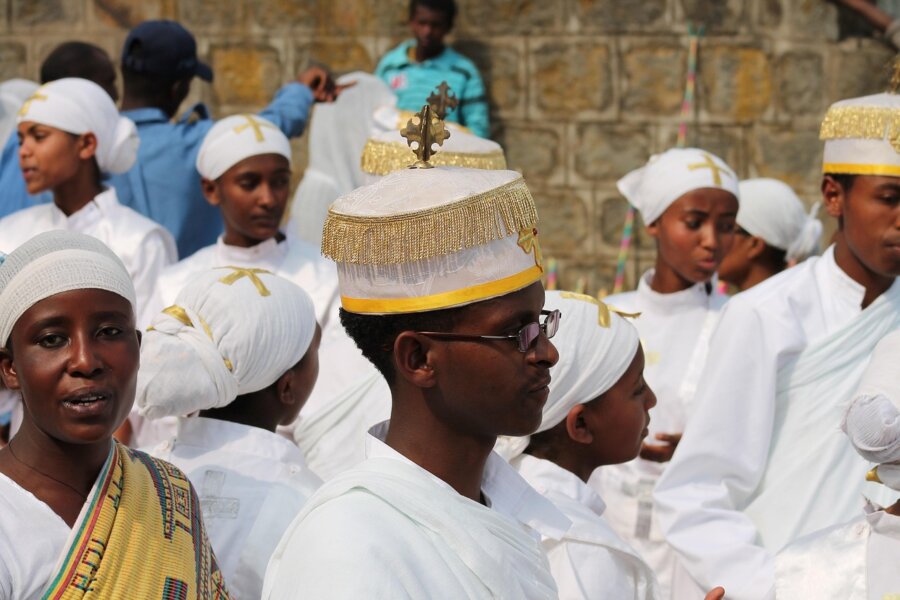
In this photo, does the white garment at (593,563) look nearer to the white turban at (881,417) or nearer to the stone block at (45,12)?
the white turban at (881,417)

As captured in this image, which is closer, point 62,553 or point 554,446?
point 62,553

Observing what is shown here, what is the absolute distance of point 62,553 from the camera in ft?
9.84

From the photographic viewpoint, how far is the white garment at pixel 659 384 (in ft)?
17.5

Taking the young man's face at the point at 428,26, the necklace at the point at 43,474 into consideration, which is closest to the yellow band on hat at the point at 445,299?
the necklace at the point at 43,474

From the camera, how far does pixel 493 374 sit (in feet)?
8.43

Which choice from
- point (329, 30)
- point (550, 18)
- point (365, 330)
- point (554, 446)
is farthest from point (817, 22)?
point (365, 330)

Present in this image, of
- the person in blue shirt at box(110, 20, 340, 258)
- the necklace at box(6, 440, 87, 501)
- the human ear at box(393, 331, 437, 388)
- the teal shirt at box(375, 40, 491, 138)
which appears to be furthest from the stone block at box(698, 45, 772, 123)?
the human ear at box(393, 331, 437, 388)

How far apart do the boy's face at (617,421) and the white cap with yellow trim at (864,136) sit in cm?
134

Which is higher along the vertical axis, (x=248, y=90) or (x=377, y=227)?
(x=377, y=227)

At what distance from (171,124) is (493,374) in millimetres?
4832

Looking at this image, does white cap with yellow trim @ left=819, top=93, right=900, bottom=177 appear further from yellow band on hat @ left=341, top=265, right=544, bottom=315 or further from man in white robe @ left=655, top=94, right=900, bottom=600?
yellow band on hat @ left=341, top=265, right=544, bottom=315

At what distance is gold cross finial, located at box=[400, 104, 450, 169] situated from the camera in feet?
8.91

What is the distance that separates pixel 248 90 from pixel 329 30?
2.26ft

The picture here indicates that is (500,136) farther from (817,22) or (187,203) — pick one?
(187,203)
